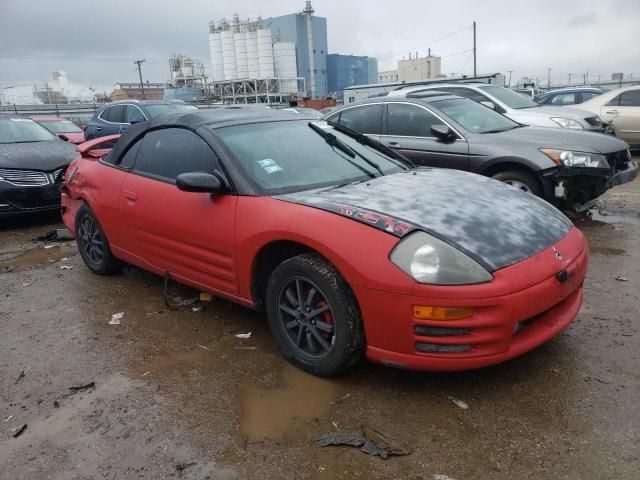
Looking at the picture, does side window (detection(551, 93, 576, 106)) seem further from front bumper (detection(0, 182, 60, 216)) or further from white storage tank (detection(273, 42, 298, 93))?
white storage tank (detection(273, 42, 298, 93))

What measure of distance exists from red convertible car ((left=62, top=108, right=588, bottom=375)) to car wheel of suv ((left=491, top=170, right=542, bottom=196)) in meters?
2.28

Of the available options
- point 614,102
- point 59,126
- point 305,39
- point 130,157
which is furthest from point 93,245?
point 305,39

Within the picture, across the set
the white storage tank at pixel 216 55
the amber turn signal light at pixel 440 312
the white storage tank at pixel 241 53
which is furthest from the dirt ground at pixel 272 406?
the white storage tank at pixel 216 55

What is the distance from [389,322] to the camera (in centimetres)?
254

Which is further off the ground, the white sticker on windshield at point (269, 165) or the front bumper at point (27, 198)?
the white sticker on windshield at point (269, 165)

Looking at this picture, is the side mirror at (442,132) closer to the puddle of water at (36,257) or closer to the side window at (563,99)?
the puddle of water at (36,257)

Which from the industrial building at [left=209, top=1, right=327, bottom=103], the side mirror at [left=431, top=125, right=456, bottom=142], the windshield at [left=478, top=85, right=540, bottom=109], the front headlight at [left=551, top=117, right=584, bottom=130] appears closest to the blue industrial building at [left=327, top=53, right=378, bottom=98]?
the industrial building at [left=209, top=1, right=327, bottom=103]

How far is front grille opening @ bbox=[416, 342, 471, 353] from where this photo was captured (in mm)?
2500

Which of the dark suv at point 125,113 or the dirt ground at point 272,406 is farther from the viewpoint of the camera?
the dark suv at point 125,113

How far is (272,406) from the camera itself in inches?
106

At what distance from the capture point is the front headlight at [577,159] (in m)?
5.54

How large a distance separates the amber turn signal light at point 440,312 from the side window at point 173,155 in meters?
1.70

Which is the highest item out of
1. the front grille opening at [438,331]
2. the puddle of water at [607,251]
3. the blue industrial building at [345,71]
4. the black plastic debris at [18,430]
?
the blue industrial building at [345,71]

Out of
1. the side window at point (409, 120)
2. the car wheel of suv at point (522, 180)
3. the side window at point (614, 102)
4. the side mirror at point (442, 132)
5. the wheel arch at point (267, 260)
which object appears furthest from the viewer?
the side window at point (614, 102)
